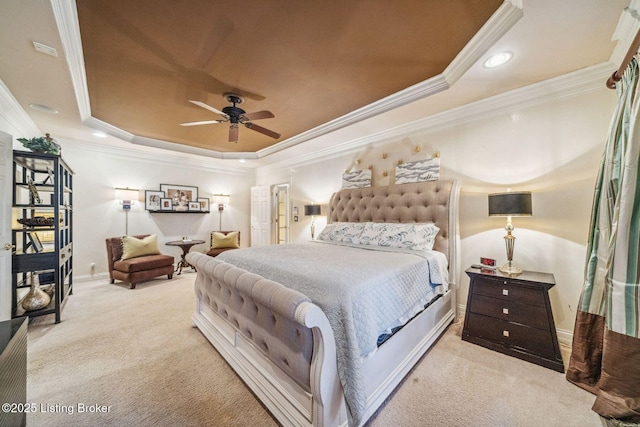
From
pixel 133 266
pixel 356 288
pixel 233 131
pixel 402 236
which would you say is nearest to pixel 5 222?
pixel 133 266

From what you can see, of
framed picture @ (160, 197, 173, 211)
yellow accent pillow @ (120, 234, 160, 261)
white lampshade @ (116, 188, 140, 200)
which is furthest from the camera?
framed picture @ (160, 197, 173, 211)

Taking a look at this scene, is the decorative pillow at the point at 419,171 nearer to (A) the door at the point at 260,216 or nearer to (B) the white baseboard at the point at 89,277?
(A) the door at the point at 260,216

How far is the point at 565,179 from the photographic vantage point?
2264 millimetres

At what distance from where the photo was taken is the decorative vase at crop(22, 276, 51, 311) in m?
2.61

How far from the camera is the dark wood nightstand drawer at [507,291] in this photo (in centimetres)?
200

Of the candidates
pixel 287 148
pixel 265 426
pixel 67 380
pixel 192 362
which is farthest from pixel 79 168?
pixel 265 426

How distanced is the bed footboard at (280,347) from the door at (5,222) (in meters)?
1.99

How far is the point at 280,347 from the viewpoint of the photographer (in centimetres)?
145

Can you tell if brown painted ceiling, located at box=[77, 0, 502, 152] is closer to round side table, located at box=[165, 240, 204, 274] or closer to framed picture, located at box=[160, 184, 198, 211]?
framed picture, located at box=[160, 184, 198, 211]

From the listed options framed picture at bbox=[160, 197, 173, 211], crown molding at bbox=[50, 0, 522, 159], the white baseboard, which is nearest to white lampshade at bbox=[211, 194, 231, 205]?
framed picture at bbox=[160, 197, 173, 211]

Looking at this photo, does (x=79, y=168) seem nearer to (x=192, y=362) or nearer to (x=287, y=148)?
(x=287, y=148)

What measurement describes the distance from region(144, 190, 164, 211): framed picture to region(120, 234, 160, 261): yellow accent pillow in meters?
0.81

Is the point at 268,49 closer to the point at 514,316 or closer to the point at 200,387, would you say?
the point at 200,387

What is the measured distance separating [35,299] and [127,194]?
2.51 meters
